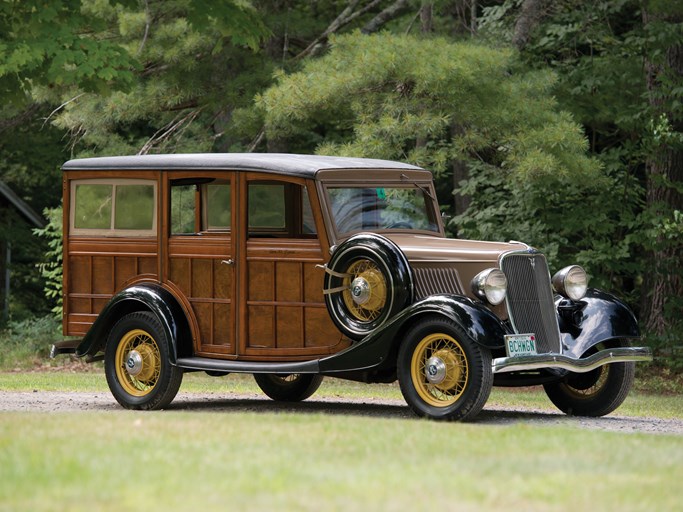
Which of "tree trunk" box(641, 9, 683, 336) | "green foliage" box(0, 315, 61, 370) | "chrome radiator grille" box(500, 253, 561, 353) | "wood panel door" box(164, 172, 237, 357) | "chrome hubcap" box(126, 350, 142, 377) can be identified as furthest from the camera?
"green foliage" box(0, 315, 61, 370)

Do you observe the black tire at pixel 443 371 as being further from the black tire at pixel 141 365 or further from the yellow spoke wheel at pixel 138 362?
the yellow spoke wheel at pixel 138 362

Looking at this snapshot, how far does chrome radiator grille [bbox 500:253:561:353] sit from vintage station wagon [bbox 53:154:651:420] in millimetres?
12

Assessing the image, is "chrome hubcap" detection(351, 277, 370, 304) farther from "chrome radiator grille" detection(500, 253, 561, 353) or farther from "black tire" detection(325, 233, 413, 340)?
"chrome radiator grille" detection(500, 253, 561, 353)

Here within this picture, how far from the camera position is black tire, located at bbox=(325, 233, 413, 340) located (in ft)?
34.4

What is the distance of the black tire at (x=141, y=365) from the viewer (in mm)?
11773

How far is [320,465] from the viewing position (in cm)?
734

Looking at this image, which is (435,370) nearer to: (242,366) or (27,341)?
(242,366)

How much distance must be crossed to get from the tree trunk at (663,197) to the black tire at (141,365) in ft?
28.8

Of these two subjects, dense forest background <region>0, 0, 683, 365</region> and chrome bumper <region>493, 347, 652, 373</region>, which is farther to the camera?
dense forest background <region>0, 0, 683, 365</region>

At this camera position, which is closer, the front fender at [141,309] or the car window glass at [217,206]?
the front fender at [141,309]

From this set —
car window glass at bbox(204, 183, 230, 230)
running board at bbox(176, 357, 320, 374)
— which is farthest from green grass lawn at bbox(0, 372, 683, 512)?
car window glass at bbox(204, 183, 230, 230)

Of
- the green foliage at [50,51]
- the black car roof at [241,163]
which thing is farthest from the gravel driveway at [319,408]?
the green foliage at [50,51]

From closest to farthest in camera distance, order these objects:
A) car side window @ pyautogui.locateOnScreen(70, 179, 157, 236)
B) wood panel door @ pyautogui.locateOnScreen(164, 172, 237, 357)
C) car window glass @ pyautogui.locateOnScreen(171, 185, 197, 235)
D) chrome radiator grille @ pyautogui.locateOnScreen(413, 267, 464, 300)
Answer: chrome radiator grille @ pyautogui.locateOnScreen(413, 267, 464, 300), wood panel door @ pyautogui.locateOnScreen(164, 172, 237, 357), car window glass @ pyautogui.locateOnScreen(171, 185, 197, 235), car side window @ pyautogui.locateOnScreen(70, 179, 157, 236)

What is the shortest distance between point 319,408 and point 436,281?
229 centimetres
